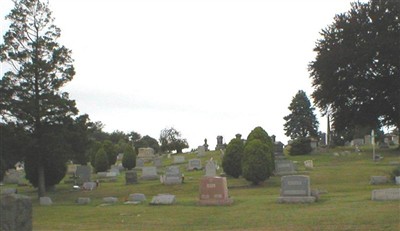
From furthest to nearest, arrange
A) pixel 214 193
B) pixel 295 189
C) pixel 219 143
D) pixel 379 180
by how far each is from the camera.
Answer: pixel 219 143
pixel 379 180
pixel 214 193
pixel 295 189

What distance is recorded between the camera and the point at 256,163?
29.6m

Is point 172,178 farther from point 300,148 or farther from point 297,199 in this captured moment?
point 300,148

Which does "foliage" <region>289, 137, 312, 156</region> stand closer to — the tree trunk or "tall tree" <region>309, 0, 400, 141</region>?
"tall tree" <region>309, 0, 400, 141</region>

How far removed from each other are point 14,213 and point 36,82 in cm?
1984

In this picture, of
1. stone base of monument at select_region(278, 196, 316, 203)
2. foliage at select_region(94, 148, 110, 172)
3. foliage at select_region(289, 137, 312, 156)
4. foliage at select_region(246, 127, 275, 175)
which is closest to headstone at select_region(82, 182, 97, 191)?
foliage at select_region(246, 127, 275, 175)

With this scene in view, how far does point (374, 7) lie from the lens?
47562 mm

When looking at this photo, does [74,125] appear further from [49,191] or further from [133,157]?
[133,157]

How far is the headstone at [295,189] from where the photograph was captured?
831 inches

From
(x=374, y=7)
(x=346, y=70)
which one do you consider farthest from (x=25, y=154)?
(x=374, y=7)

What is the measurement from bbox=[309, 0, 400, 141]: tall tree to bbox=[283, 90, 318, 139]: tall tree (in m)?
37.0

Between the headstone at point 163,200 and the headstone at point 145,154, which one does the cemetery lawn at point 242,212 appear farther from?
the headstone at point 145,154

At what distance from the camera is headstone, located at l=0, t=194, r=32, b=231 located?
33.7ft

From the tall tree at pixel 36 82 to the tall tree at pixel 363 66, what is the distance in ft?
79.1

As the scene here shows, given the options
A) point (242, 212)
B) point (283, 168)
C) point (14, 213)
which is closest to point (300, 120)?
point (283, 168)
